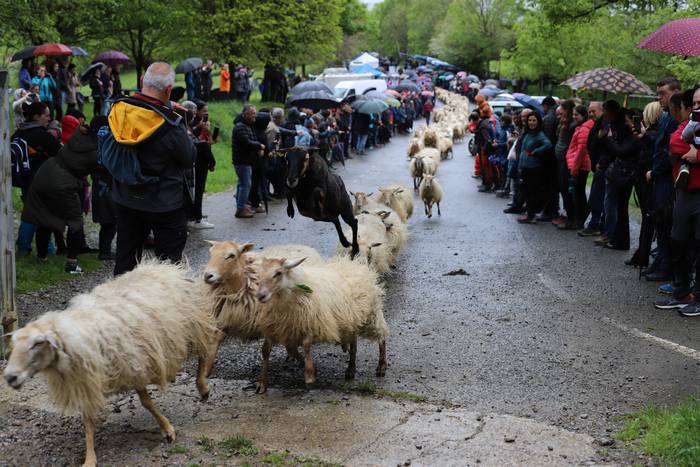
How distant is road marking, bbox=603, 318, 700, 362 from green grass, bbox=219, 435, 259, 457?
14.5ft

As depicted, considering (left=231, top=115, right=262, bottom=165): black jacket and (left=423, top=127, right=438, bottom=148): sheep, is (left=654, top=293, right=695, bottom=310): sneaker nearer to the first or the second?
(left=231, top=115, right=262, bottom=165): black jacket

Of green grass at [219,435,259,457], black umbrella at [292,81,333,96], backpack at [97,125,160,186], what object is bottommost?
green grass at [219,435,259,457]

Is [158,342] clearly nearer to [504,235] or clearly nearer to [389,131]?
[504,235]

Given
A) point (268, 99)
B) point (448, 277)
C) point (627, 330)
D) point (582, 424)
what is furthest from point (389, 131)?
point (582, 424)

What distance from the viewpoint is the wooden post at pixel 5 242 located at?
21.8ft

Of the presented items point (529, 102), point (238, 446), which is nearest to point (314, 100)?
point (529, 102)

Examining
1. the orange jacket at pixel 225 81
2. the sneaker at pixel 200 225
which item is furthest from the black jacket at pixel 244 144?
the orange jacket at pixel 225 81

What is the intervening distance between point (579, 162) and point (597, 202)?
2.56ft

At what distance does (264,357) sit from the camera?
6.24 m

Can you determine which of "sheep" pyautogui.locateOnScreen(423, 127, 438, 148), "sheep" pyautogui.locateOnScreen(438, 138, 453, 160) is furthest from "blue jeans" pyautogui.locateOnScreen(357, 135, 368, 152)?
"sheep" pyautogui.locateOnScreen(438, 138, 453, 160)

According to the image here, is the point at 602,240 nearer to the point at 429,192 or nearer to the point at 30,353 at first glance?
the point at 429,192

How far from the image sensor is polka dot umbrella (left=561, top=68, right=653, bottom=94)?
13094 mm

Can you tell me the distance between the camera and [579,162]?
12914 mm

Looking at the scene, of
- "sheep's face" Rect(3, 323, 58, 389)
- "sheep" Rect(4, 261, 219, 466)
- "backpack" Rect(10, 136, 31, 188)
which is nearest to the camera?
"sheep's face" Rect(3, 323, 58, 389)
